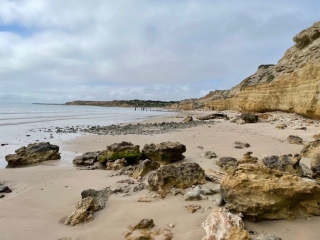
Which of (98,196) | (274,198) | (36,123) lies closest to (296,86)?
(274,198)

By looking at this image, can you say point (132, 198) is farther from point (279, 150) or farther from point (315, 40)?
point (315, 40)

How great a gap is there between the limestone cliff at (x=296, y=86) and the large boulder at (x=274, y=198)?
1441 cm

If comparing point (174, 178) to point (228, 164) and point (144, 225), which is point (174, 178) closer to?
point (144, 225)

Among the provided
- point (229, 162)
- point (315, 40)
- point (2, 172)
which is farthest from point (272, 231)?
point (315, 40)

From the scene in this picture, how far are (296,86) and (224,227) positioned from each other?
1820cm

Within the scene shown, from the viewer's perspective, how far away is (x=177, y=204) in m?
3.82

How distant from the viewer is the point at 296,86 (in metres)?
18.0

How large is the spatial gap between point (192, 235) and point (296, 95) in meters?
18.1

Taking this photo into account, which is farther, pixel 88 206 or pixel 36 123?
pixel 36 123

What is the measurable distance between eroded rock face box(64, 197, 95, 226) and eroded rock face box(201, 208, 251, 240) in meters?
1.75

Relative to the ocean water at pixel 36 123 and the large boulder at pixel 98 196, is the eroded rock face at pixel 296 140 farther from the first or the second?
the ocean water at pixel 36 123

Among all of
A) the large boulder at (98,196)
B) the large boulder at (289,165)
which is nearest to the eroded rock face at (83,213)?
the large boulder at (98,196)

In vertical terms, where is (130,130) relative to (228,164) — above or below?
below

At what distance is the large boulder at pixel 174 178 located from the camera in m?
4.44
